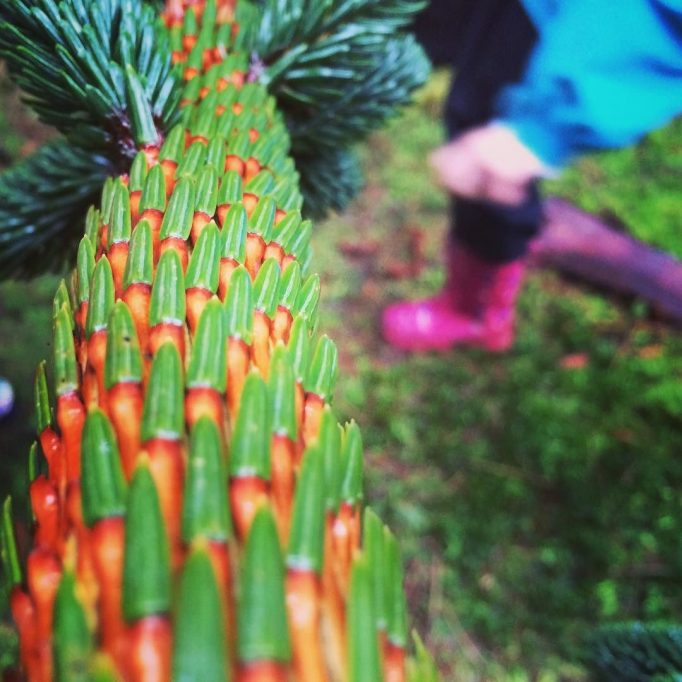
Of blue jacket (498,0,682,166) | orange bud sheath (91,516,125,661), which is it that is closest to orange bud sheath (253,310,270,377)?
orange bud sheath (91,516,125,661)

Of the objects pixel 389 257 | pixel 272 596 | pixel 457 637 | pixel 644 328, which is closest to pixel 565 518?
pixel 457 637

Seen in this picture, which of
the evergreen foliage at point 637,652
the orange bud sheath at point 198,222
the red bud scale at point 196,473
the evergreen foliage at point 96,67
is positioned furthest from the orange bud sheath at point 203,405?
the evergreen foliage at point 637,652

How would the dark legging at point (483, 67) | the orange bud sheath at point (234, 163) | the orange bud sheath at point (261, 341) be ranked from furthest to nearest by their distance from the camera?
the dark legging at point (483, 67), the orange bud sheath at point (234, 163), the orange bud sheath at point (261, 341)

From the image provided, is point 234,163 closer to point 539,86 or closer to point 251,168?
point 251,168

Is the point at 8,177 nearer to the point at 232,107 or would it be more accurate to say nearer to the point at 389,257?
the point at 232,107

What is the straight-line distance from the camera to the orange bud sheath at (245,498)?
0.89 feet

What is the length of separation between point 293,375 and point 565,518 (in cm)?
91

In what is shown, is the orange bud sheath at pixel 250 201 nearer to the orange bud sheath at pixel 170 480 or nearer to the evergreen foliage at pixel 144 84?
the evergreen foliage at pixel 144 84

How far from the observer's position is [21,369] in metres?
0.98

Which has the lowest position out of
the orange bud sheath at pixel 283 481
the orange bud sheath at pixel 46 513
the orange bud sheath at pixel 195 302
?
the orange bud sheath at pixel 46 513

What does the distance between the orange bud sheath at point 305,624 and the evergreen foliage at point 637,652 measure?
290 mm

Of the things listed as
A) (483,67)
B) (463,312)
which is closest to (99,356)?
(483,67)

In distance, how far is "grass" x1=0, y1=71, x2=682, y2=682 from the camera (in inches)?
39.1

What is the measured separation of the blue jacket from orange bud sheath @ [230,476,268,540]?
22.7 inches
